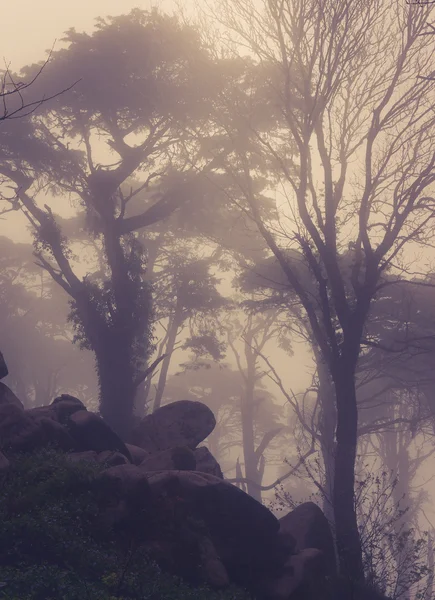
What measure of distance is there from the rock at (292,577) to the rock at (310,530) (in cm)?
70

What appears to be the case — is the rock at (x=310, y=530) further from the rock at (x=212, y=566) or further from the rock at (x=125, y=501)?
the rock at (x=125, y=501)

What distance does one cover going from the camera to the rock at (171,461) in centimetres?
1197

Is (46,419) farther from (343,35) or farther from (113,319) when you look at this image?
(343,35)

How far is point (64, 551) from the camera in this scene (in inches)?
309

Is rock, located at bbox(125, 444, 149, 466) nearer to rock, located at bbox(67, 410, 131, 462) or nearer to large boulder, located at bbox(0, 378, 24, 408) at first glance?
rock, located at bbox(67, 410, 131, 462)

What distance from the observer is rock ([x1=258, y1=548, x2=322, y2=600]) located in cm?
904

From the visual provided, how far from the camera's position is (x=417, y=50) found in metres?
11.3

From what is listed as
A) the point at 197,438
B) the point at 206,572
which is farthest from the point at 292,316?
the point at 206,572

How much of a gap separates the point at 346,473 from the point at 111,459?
4385mm

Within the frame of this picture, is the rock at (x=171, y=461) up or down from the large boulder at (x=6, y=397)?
down

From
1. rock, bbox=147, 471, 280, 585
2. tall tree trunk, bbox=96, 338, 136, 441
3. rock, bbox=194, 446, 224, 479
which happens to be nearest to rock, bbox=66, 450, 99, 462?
rock, bbox=147, 471, 280, 585

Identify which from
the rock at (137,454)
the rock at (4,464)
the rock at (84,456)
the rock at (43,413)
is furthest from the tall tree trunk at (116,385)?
the rock at (4,464)

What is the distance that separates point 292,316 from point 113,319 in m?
8.60

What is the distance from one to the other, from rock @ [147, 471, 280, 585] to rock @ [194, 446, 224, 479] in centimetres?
269
